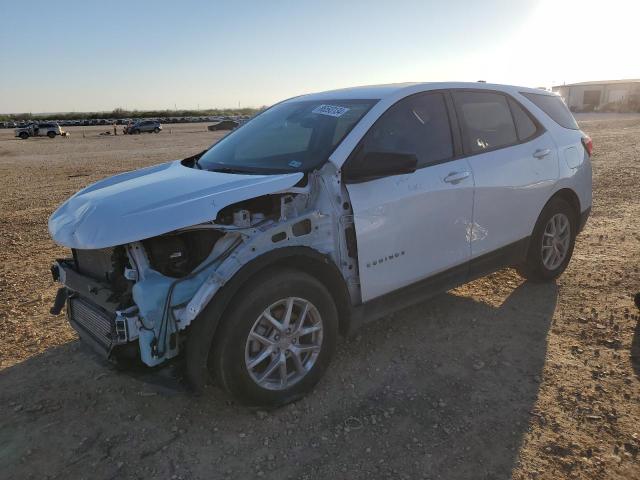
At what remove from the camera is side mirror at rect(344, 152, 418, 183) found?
10.3ft

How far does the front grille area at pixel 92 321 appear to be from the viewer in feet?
9.28

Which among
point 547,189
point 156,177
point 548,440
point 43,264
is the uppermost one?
point 156,177

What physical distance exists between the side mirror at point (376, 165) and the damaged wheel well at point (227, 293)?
550 millimetres

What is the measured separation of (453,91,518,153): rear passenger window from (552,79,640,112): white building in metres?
68.4

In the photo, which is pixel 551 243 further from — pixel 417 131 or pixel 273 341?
pixel 273 341

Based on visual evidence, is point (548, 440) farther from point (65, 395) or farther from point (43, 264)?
point (43, 264)

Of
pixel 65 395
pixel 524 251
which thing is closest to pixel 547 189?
pixel 524 251

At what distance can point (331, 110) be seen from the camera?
3732 mm

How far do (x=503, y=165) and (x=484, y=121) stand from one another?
39 cm

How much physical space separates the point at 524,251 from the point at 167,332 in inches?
128

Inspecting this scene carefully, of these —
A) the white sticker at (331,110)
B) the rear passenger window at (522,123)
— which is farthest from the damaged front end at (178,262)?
the rear passenger window at (522,123)

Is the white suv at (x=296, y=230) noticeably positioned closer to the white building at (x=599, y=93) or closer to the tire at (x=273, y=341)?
the tire at (x=273, y=341)

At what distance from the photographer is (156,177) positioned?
11.4ft

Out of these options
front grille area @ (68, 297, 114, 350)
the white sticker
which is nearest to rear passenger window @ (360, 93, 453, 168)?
the white sticker
